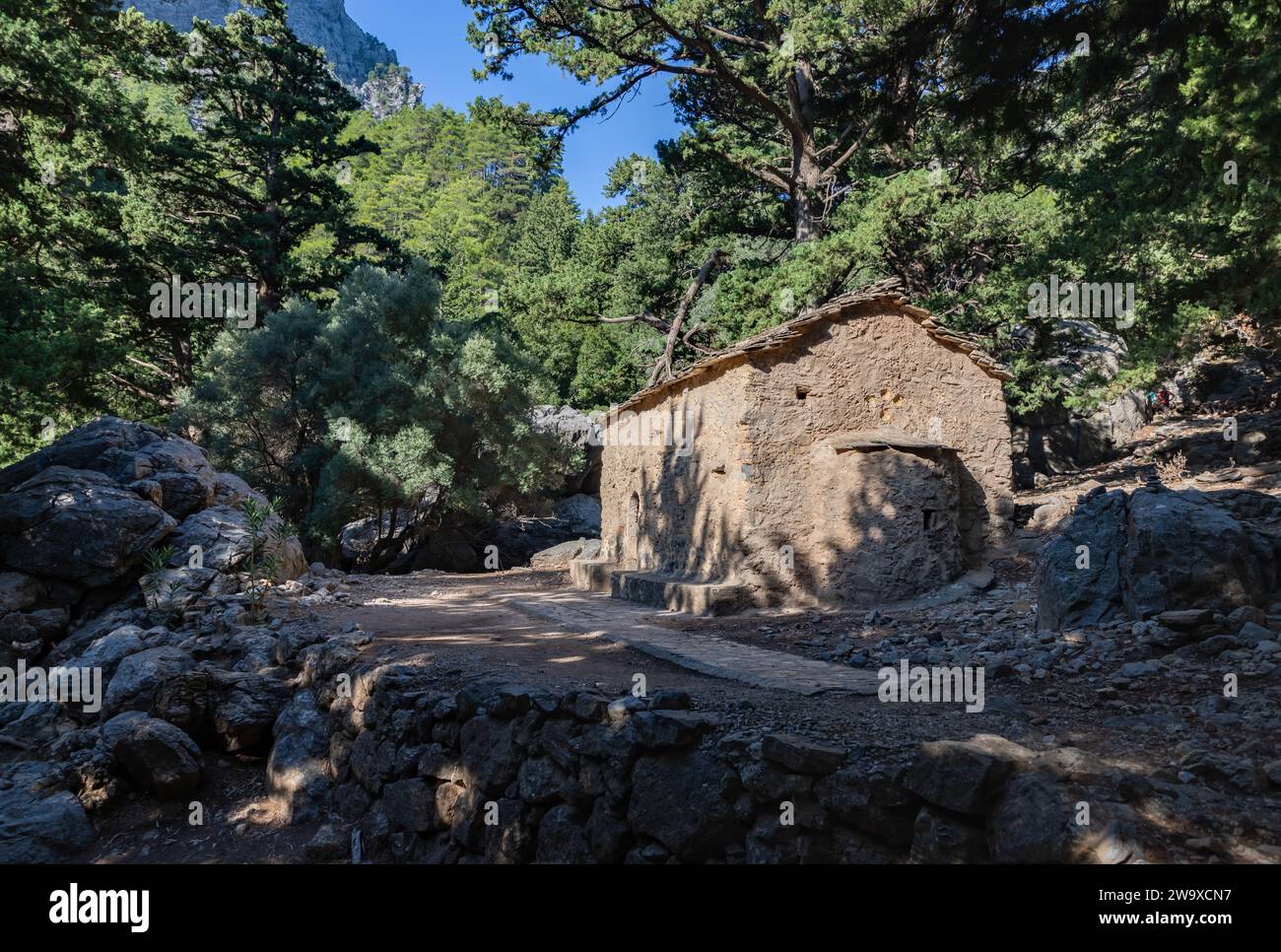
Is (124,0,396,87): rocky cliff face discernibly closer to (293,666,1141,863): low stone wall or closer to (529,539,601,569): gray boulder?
(529,539,601,569): gray boulder

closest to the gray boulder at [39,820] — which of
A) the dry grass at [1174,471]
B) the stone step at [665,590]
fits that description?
the stone step at [665,590]

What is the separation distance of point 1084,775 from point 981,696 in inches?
83.5

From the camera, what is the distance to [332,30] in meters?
132

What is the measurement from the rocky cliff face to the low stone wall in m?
136

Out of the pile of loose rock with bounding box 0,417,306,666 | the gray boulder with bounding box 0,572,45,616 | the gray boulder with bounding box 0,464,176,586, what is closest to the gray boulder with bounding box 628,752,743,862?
the pile of loose rock with bounding box 0,417,306,666

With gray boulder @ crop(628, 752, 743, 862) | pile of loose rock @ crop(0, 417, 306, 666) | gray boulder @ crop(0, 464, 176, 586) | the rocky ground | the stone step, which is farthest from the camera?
the stone step

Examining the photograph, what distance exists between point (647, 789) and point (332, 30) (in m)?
162

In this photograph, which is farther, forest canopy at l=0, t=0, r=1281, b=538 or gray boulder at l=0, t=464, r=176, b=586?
gray boulder at l=0, t=464, r=176, b=586

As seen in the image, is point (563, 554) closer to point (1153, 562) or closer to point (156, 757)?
point (156, 757)

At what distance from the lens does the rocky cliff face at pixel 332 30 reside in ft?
377

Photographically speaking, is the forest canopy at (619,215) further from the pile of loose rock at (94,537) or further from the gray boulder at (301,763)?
the gray boulder at (301,763)

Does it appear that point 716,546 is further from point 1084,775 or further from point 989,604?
point 1084,775

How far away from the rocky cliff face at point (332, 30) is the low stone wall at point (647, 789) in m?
136

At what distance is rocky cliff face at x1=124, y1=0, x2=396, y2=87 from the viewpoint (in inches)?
4528
